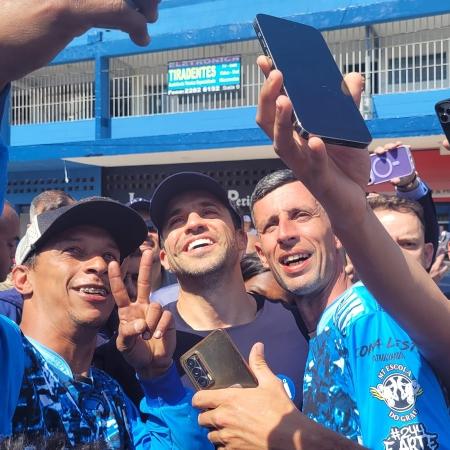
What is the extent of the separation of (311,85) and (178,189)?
5.65ft

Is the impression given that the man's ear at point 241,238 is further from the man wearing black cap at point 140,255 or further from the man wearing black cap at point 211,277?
the man wearing black cap at point 140,255

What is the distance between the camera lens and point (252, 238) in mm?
4578

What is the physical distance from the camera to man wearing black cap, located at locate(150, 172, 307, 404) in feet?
8.70

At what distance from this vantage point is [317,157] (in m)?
1.32

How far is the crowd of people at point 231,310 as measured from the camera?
4.58 ft

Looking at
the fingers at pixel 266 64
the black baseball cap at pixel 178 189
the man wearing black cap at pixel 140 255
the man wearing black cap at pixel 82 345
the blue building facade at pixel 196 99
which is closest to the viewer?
the fingers at pixel 266 64

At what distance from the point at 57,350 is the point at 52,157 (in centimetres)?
1212

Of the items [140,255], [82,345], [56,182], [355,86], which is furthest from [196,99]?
[355,86]

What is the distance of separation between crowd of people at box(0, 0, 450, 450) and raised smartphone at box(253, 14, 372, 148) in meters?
0.04

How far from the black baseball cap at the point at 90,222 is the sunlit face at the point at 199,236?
414mm

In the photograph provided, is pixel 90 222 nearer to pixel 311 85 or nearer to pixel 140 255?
pixel 311 85

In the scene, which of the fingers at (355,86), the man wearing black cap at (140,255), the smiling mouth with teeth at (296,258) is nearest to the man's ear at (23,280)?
the man wearing black cap at (140,255)

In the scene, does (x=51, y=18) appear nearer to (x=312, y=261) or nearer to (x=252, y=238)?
(x=312, y=261)

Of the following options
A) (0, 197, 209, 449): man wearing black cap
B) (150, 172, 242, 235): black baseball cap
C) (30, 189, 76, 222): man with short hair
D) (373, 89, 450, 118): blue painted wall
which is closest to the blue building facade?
(373, 89, 450, 118): blue painted wall
